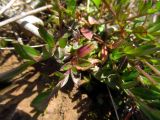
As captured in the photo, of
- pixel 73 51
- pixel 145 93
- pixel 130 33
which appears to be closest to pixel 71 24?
pixel 73 51

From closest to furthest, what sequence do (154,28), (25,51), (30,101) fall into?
(25,51), (30,101), (154,28)

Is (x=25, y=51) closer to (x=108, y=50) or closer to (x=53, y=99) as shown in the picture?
(x=53, y=99)

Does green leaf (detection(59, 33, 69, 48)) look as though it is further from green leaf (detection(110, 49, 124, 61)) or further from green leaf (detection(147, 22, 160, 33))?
green leaf (detection(147, 22, 160, 33))

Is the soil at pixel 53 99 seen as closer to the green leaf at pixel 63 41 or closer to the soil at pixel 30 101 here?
the soil at pixel 30 101

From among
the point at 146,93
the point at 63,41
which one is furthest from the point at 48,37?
the point at 146,93

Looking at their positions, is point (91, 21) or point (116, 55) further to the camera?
point (91, 21)

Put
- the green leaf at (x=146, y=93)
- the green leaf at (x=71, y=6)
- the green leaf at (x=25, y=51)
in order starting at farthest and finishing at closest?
the green leaf at (x=71, y=6), the green leaf at (x=146, y=93), the green leaf at (x=25, y=51)

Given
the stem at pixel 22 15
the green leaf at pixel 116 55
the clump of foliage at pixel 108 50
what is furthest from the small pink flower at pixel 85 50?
the stem at pixel 22 15
